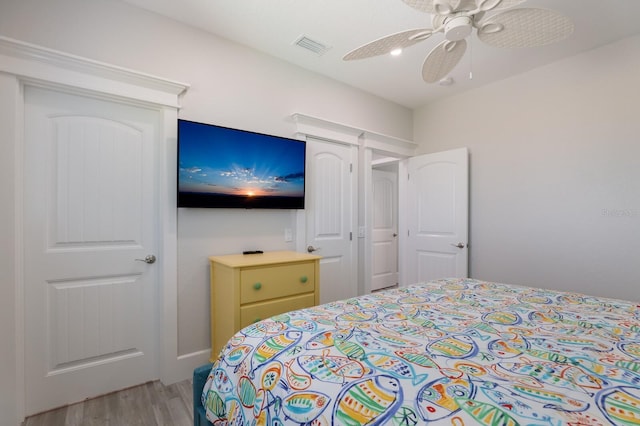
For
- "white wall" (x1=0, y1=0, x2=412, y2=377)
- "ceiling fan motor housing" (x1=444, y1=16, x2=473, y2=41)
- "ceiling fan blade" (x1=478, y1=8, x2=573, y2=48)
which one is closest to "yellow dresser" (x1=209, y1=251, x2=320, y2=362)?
"white wall" (x1=0, y1=0, x2=412, y2=377)

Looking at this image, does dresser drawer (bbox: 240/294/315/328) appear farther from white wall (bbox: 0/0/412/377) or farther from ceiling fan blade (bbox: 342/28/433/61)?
ceiling fan blade (bbox: 342/28/433/61)

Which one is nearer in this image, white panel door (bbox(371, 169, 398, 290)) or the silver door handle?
the silver door handle

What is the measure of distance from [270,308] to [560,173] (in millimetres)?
2858

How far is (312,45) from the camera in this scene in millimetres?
2572

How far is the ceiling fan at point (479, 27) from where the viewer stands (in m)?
1.44

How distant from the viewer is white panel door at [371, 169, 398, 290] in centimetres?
515

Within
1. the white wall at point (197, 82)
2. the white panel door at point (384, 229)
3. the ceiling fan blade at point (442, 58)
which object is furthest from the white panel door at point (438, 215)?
the ceiling fan blade at point (442, 58)

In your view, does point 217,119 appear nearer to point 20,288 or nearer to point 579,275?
point 20,288

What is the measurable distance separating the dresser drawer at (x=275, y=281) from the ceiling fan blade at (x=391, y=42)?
57.8 inches

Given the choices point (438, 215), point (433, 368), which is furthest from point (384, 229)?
point (433, 368)

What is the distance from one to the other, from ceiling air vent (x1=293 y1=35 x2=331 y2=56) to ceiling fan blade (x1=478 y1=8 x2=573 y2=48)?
4.29 feet

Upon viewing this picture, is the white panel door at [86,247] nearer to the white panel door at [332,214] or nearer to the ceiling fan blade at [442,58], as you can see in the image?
the white panel door at [332,214]

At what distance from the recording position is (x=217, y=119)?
246 centimetres

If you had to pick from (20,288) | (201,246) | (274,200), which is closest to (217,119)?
(274,200)
